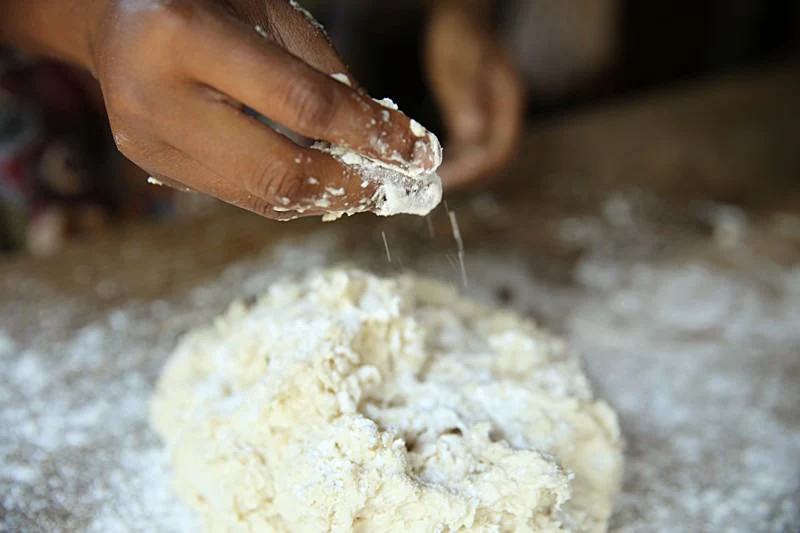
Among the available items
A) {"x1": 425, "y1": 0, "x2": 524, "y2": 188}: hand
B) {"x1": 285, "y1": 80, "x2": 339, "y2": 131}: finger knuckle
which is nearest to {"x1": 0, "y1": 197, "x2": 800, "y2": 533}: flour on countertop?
{"x1": 425, "y1": 0, "x2": 524, "y2": 188}: hand

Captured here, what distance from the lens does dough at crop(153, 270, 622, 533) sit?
33.3 inches

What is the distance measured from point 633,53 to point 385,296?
2.50m

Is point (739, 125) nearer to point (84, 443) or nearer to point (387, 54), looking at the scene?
point (387, 54)

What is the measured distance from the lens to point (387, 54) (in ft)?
8.68

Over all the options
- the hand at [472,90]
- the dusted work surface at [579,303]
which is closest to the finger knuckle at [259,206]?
the dusted work surface at [579,303]

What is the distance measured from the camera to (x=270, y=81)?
696mm

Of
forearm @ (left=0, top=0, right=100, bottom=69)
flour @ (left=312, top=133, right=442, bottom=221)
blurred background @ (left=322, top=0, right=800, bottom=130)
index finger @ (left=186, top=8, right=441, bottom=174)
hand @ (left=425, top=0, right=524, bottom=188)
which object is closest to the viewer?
index finger @ (left=186, top=8, right=441, bottom=174)

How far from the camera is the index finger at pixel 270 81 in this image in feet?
2.28

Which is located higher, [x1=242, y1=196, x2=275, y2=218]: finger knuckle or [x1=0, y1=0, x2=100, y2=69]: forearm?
[x1=0, y1=0, x2=100, y2=69]: forearm

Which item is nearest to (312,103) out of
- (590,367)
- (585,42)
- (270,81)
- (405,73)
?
(270,81)

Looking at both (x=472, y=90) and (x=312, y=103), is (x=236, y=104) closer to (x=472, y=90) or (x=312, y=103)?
(x=312, y=103)

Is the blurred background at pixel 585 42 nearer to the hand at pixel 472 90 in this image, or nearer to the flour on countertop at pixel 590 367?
the hand at pixel 472 90

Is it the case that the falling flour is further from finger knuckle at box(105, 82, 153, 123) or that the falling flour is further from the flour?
finger knuckle at box(105, 82, 153, 123)

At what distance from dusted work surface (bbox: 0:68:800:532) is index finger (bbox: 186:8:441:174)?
0.47 metres
